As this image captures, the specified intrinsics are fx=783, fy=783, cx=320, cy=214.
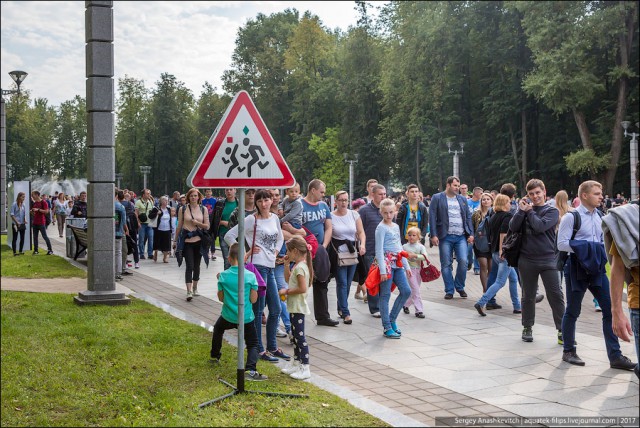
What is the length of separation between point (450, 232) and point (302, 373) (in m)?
6.23

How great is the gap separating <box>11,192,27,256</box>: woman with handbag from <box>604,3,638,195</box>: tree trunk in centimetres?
3299

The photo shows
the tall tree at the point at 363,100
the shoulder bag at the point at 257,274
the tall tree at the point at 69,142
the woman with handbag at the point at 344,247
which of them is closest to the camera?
the shoulder bag at the point at 257,274

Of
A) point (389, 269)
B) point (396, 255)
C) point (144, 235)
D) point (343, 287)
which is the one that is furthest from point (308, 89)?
point (389, 269)

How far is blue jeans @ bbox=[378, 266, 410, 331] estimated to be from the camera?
30.8ft

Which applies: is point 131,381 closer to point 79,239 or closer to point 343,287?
point 343,287

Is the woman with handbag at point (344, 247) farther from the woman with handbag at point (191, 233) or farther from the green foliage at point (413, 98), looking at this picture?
the green foliage at point (413, 98)

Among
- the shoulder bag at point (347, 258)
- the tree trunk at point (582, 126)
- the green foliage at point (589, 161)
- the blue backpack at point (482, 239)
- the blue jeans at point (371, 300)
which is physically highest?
the tree trunk at point (582, 126)

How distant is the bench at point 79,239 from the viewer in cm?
1923

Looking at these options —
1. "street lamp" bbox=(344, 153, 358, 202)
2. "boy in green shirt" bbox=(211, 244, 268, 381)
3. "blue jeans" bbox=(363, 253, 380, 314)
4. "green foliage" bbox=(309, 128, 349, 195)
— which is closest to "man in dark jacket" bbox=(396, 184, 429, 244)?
"blue jeans" bbox=(363, 253, 380, 314)

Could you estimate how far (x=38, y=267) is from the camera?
17812 mm

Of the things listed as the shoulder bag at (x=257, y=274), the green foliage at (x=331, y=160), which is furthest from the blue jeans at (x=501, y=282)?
the green foliage at (x=331, y=160)

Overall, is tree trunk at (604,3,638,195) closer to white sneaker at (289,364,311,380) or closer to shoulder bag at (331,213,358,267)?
shoulder bag at (331,213,358,267)

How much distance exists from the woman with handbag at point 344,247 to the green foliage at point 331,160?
2237 inches

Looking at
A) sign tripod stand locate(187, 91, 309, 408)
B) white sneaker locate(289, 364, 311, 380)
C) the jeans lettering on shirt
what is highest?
sign tripod stand locate(187, 91, 309, 408)
